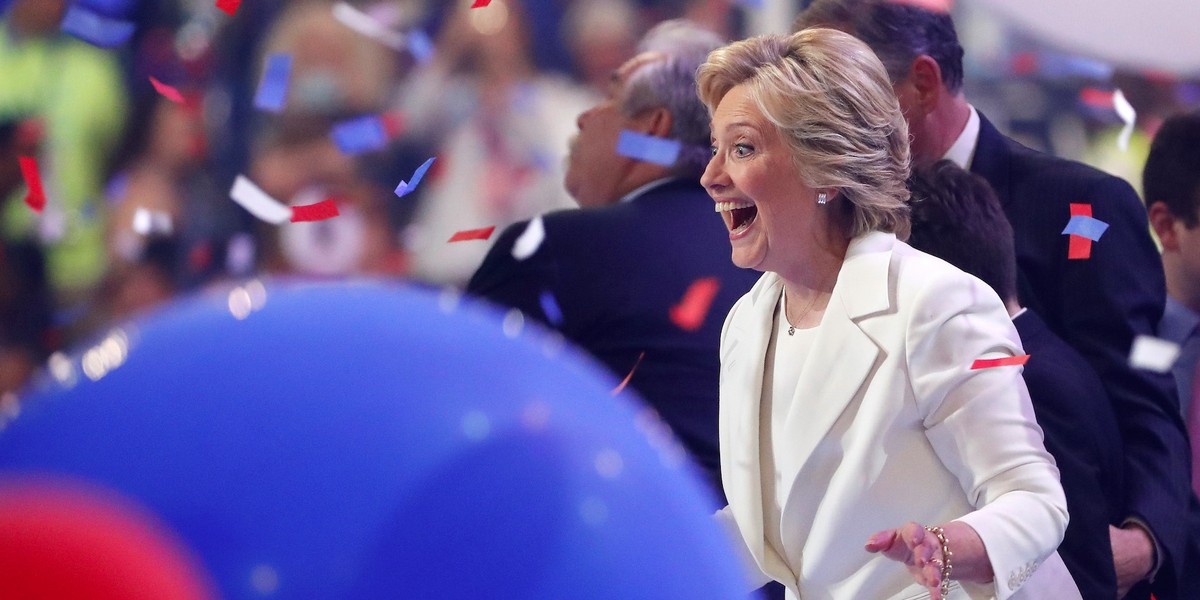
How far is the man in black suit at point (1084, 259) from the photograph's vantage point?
2309 millimetres

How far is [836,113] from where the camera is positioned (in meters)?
1.82

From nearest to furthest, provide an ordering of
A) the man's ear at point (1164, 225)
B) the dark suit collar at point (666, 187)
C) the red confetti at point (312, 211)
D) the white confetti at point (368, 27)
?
the dark suit collar at point (666, 187), the man's ear at point (1164, 225), the red confetti at point (312, 211), the white confetti at point (368, 27)

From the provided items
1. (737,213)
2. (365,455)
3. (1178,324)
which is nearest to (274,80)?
(737,213)

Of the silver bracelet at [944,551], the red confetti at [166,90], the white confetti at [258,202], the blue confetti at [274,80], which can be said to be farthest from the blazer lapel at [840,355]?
the blue confetti at [274,80]

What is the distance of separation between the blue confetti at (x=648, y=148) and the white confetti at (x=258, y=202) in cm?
153

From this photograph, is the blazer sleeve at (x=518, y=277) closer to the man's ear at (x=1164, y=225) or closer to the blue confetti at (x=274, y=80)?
the man's ear at (x=1164, y=225)

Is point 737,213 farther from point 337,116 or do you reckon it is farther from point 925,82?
point 337,116

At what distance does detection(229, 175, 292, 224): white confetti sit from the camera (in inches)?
159

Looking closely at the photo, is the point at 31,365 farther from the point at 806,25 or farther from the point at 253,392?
the point at 253,392

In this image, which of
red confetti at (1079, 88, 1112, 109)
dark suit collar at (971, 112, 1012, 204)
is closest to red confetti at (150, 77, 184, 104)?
dark suit collar at (971, 112, 1012, 204)

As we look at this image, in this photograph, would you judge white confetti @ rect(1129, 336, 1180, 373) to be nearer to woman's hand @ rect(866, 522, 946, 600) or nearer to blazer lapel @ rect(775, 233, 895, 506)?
blazer lapel @ rect(775, 233, 895, 506)

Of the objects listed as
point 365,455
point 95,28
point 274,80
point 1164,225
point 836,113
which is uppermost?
point 365,455

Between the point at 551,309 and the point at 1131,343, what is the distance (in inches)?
40.2

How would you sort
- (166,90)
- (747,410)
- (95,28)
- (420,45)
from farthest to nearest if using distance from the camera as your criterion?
(420,45), (95,28), (166,90), (747,410)
